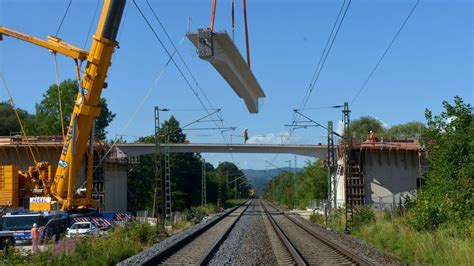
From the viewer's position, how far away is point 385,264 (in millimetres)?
17047

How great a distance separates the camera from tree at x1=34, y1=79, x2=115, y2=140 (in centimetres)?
9162

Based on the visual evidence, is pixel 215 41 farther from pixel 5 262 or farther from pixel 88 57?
pixel 88 57

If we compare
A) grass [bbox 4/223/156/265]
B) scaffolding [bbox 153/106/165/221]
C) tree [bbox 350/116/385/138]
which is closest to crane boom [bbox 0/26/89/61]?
scaffolding [bbox 153/106/165/221]

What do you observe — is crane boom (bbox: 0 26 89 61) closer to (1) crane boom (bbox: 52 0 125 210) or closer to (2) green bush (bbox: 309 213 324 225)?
(1) crane boom (bbox: 52 0 125 210)

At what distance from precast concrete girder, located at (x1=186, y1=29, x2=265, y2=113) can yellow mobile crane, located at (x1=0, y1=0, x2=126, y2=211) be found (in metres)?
14.6

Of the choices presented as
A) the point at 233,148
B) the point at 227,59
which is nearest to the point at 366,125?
the point at 233,148

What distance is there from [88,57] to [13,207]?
11.5 m

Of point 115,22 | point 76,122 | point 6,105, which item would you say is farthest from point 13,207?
point 6,105

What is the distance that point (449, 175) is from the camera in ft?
94.3

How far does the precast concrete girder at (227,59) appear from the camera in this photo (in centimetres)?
1415

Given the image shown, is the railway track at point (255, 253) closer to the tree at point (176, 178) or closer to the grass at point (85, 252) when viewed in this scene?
the grass at point (85, 252)

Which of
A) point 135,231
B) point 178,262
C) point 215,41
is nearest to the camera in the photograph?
point 215,41

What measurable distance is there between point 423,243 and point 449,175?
11.1m

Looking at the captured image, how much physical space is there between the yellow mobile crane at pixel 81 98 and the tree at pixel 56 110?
5354cm
